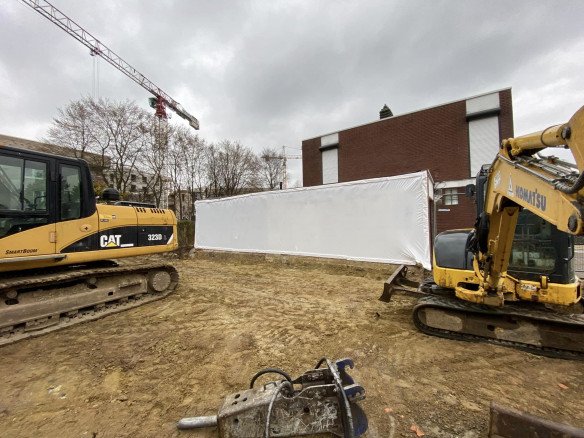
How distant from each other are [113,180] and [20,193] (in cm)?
2057

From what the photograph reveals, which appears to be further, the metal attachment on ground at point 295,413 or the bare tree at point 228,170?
the bare tree at point 228,170

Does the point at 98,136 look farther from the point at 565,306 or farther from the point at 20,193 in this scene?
the point at 565,306

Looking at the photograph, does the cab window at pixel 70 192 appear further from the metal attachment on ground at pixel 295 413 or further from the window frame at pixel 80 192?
the metal attachment on ground at pixel 295 413

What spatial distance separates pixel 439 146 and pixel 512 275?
57.6ft

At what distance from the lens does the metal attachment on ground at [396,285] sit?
475 cm

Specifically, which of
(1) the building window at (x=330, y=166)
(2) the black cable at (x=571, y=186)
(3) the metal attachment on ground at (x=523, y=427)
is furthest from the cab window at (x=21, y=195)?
(1) the building window at (x=330, y=166)

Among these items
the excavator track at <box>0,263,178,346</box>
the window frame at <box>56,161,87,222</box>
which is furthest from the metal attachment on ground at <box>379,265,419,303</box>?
the window frame at <box>56,161,87,222</box>

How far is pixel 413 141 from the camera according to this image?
797 inches

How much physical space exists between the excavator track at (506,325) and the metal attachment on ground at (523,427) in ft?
7.40

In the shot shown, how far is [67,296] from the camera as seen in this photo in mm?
4668

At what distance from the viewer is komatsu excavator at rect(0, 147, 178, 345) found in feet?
13.3

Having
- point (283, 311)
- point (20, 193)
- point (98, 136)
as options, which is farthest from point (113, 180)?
point (283, 311)

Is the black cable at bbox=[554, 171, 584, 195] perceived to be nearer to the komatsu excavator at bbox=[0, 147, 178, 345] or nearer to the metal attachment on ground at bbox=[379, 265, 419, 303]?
the metal attachment on ground at bbox=[379, 265, 419, 303]

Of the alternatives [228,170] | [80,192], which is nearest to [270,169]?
[228,170]
